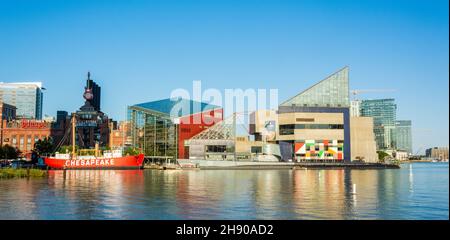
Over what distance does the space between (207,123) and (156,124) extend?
71.8ft

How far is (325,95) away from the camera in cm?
17838

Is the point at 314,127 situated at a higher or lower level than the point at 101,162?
higher

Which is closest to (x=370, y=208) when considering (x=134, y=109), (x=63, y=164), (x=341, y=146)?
(x=63, y=164)

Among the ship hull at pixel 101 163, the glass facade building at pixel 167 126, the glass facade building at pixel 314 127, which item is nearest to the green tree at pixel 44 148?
the glass facade building at pixel 167 126

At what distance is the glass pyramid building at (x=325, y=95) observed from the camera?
581 ft

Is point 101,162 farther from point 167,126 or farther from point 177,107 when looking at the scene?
point 177,107

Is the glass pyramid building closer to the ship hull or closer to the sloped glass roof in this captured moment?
the sloped glass roof

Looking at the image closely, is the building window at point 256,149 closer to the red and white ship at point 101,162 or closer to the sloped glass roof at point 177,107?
the sloped glass roof at point 177,107

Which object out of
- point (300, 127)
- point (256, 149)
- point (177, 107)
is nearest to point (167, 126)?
point (177, 107)

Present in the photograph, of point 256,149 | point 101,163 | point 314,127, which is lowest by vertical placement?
point 101,163

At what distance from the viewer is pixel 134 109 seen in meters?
199

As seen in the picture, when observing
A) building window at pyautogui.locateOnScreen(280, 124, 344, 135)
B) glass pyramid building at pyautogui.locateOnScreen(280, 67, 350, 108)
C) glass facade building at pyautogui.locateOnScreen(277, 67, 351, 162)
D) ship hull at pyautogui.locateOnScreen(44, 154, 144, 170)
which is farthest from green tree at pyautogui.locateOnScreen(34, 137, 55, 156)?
glass pyramid building at pyautogui.locateOnScreen(280, 67, 350, 108)

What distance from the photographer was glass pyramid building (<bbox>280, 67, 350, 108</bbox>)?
177125 mm
